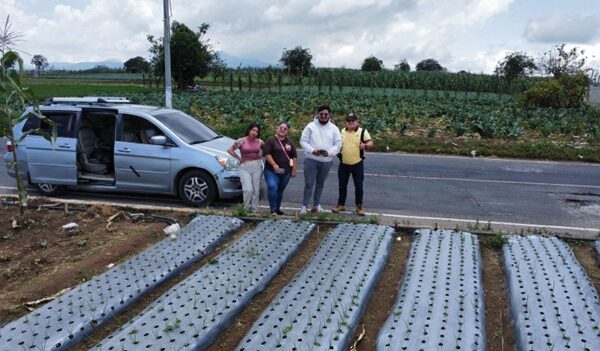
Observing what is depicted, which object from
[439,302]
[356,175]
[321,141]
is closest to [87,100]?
[321,141]

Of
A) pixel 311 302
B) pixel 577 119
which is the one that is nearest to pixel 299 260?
pixel 311 302

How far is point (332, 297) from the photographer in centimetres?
444

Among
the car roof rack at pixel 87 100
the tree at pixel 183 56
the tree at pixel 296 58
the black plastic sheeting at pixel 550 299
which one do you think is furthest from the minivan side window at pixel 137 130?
the tree at pixel 296 58

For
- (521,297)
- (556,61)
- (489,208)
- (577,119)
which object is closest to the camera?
(521,297)

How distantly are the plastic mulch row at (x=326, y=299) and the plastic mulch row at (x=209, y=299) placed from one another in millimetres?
290

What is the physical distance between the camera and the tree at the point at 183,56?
46188 mm

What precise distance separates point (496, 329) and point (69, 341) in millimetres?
3130

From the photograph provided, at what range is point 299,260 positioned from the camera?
18.6 feet

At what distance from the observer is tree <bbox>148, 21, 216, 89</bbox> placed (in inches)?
1818

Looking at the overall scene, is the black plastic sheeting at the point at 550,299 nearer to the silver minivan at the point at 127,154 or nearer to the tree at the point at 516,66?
the silver minivan at the point at 127,154

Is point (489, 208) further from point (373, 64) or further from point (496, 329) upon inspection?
point (373, 64)

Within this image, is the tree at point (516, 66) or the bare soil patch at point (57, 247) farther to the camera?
the tree at point (516, 66)

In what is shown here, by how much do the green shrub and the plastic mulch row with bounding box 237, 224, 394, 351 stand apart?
84.1 ft

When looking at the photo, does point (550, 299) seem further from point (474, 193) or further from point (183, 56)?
point (183, 56)
